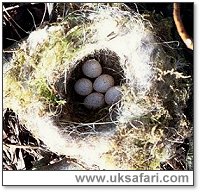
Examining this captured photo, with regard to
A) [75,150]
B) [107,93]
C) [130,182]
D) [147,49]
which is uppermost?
[147,49]

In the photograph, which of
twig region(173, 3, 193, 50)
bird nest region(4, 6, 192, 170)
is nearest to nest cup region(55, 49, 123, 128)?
bird nest region(4, 6, 192, 170)

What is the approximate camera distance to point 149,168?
1.66 metres

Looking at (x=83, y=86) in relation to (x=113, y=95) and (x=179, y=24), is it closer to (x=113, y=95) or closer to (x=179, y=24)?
(x=113, y=95)

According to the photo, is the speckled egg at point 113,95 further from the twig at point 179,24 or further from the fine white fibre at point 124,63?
the twig at point 179,24

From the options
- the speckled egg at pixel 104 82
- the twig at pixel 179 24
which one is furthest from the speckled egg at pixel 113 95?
the twig at pixel 179 24

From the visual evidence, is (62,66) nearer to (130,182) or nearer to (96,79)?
(96,79)

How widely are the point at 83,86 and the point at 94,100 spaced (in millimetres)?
A: 51

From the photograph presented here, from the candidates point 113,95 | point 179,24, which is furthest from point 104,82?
point 179,24

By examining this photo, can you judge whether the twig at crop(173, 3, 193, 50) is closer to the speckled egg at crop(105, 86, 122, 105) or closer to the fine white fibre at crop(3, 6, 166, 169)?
the fine white fibre at crop(3, 6, 166, 169)

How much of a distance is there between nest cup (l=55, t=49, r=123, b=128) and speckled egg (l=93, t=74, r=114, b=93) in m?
0.02

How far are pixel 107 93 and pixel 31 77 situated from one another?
221mm

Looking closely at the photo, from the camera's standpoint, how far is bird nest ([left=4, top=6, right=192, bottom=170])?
161 cm

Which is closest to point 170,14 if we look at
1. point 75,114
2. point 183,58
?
point 183,58

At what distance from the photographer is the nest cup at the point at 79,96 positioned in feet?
5.44
